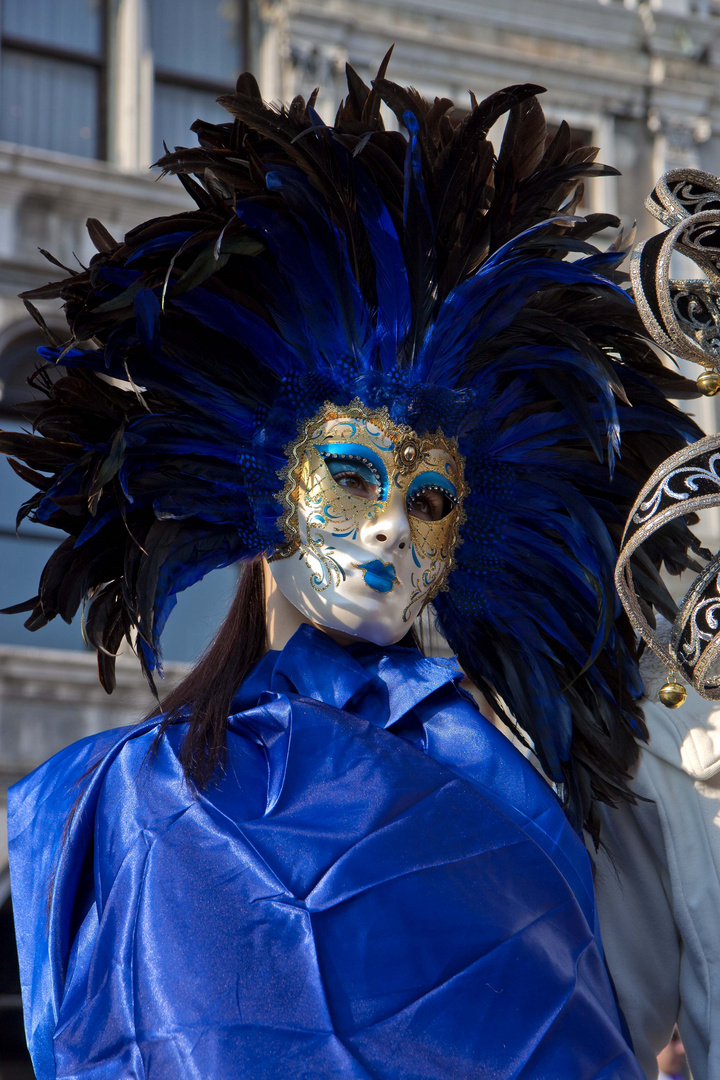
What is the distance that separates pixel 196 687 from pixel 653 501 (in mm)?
884

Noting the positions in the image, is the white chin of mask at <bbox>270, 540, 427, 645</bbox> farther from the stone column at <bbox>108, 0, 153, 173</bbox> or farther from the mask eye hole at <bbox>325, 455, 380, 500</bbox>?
the stone column at <bbox>108, 0, 153, 173</bbox>

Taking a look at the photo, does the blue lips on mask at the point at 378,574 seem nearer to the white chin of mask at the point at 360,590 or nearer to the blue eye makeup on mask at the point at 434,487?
the white chin of mask at the point at 360,590

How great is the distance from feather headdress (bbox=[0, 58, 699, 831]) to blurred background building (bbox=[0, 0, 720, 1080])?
430 centimetres

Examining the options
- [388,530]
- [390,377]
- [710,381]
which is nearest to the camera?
[710,381]

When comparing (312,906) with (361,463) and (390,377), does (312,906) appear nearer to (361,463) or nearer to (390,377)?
(361,463)

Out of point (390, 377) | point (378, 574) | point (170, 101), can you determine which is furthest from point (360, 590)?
point (170, 101)

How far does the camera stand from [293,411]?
250 centimetres

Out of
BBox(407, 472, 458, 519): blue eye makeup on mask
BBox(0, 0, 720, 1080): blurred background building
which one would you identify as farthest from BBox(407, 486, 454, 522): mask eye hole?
BBox(0, 0, 720, 1080): blurred background building

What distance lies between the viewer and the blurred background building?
24.2 feet

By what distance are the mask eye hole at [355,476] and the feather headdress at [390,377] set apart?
12 cm

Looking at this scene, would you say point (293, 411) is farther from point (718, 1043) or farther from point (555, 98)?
point (555, 98)

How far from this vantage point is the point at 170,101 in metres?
8.78

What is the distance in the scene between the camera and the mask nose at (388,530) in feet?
7.82

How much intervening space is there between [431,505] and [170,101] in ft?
22.8
